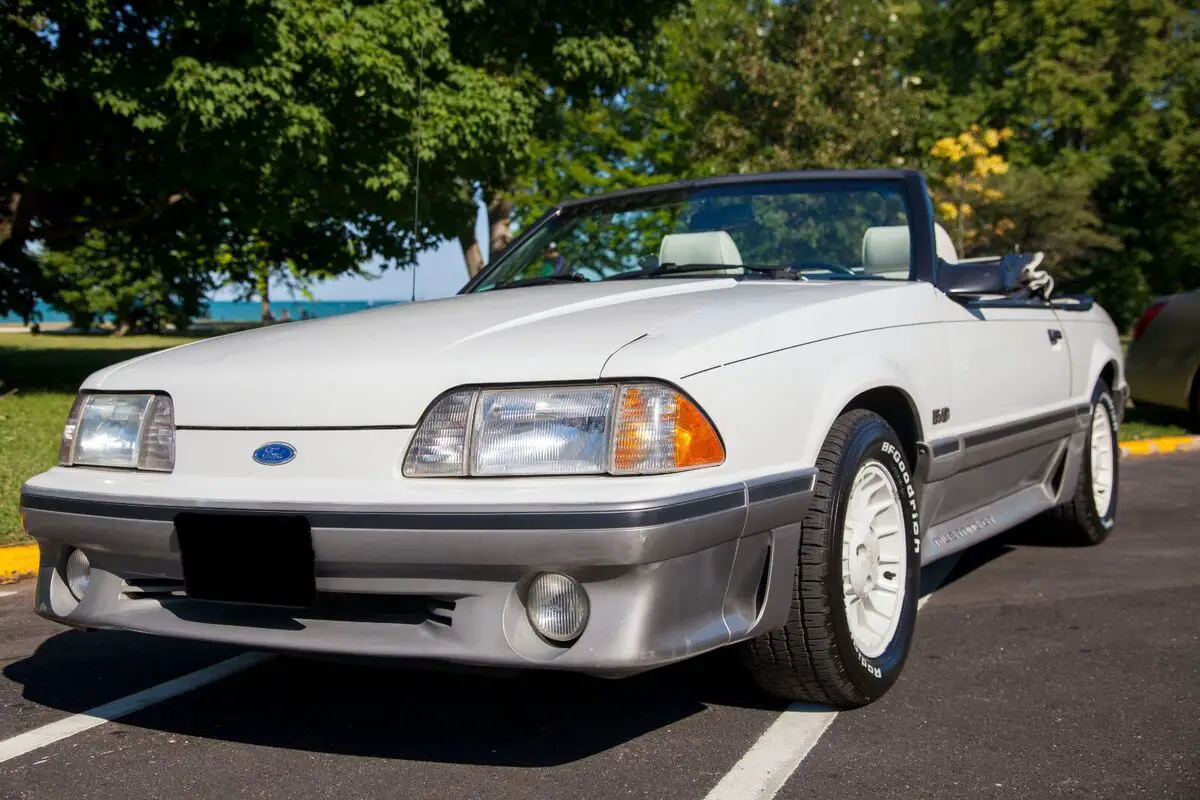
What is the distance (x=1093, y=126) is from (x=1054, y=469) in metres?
33.3

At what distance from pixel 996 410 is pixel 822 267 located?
0.78 meters

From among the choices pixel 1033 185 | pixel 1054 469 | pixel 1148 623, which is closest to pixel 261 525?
pixel 1148 623

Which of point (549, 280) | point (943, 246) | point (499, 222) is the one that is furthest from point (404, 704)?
point (499, 222)

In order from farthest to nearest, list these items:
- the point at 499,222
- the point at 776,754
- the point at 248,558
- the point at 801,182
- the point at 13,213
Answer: the point at 499,222 → the point at 13,213 → the point at 801,182 → the point at 776,754 → the point at 248,558

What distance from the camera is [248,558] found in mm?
2824

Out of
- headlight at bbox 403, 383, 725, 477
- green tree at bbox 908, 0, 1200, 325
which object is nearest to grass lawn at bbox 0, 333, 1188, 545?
headlight at bbox 403, 383, 725, 477

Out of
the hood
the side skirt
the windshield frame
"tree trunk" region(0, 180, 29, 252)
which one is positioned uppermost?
"tree trunk" region(0, 180, 29, 252)

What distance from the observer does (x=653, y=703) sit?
3.44m

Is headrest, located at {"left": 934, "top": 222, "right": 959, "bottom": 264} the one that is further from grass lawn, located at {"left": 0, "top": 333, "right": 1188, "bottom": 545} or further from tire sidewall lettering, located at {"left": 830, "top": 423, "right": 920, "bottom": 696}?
grass lawn, located at {"left": 0, "top": 333, "right": 1188, "bottom": 545}

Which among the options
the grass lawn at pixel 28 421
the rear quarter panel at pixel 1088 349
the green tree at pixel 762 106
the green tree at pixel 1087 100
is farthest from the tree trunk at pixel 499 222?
the rear quarter panel at pixel 1088 349

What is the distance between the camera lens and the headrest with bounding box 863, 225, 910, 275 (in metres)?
4.27

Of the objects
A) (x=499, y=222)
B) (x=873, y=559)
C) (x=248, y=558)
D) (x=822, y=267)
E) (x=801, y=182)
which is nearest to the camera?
(x=248, y=558)

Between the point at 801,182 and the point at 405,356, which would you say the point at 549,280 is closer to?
the point at 801,182

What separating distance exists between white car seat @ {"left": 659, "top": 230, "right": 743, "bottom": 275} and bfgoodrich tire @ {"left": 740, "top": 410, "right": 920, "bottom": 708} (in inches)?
38.7
